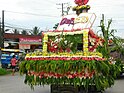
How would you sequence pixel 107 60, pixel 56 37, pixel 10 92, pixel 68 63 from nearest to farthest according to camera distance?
pixel 68 63 < pixel 107 60 < pixel 56 37 < pixel 10 92

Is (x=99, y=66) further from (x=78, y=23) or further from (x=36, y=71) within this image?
(x=78, y=23)

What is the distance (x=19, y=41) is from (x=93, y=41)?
4633cm

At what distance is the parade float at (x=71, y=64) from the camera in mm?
11406

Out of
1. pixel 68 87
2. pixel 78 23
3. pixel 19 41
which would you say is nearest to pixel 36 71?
pixel 68 87

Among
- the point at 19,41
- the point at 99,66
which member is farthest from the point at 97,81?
the point at 19,41

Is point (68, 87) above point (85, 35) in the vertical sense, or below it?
below

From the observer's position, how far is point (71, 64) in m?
11.4

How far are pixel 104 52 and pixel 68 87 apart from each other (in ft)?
6.11

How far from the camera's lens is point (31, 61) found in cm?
1205

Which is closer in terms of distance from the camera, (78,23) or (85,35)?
(85,35)

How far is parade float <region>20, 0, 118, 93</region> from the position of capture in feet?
37.4

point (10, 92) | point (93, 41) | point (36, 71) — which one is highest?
point (93, 41)

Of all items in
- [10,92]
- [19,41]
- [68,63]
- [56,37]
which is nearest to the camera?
[68,63]

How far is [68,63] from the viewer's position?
11383 mm
